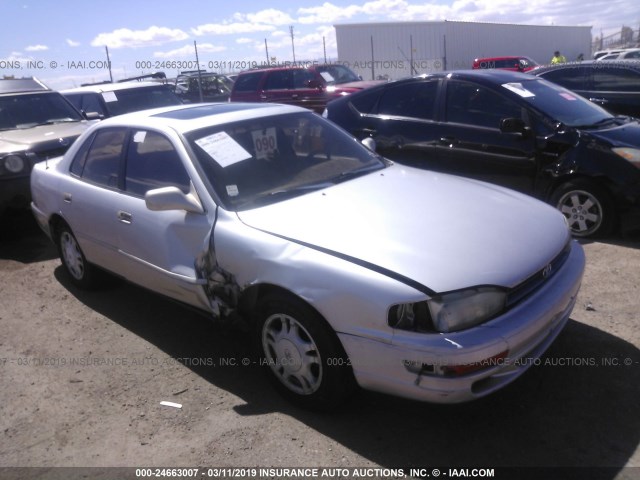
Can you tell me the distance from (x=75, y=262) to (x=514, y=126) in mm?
4252

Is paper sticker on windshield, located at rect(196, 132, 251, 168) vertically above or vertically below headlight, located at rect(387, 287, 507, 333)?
above

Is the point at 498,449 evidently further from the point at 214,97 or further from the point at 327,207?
the point at 214,97

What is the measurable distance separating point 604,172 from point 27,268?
18.9 ft

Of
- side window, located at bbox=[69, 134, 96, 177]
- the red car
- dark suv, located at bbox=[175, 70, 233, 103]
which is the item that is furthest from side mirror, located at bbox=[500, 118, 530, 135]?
the red car

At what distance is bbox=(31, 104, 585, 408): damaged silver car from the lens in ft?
8.16

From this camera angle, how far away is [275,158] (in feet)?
12.1

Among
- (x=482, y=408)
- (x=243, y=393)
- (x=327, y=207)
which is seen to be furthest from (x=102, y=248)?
(x=482, y=408)

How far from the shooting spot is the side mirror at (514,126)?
5344mm

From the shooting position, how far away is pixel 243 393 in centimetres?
329

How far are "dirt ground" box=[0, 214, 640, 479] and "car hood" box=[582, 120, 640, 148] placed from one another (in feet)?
4.68

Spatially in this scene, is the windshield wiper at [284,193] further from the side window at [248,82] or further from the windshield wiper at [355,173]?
the side window at [248,82]

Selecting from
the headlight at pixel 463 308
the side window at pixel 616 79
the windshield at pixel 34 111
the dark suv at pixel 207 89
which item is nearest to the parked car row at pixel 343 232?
the headlight at pixel 463 308

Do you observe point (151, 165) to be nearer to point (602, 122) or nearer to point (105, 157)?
point (105, 157)

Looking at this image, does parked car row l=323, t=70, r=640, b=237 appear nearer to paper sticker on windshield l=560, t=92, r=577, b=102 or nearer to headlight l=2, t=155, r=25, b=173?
paper sticker on windshield l=560, t=92, r=577, b=102
